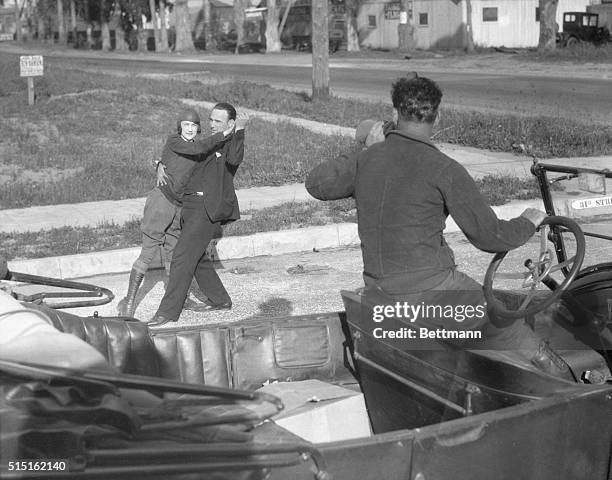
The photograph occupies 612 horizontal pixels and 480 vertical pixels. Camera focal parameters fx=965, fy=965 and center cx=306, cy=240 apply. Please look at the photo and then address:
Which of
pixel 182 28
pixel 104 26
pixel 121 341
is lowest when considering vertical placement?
pixel 121 341

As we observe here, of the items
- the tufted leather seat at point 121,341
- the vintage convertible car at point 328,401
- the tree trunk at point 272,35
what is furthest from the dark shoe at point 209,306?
the tree trunk at point 272,35

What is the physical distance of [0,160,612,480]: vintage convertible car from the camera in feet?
9.37

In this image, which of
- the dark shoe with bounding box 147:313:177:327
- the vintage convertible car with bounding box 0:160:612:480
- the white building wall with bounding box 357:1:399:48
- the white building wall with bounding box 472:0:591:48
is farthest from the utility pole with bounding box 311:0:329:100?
the white building wall with bounding box 357:1:399:48

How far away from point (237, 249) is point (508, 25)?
152ft

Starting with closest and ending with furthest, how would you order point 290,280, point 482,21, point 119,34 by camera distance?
point 290,280, point 482,21, point 119,34

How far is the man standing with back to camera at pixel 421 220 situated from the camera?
419cm

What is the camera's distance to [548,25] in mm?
42469

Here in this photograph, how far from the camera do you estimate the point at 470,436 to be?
11.2 ft

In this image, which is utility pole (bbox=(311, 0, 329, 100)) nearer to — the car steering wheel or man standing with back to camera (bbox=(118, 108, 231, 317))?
man standing with back to camera (bbox=(118, 108, 231, 317))

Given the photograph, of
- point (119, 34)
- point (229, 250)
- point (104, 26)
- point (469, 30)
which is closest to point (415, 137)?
point (229, 250)

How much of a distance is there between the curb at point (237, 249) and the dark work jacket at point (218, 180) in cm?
110

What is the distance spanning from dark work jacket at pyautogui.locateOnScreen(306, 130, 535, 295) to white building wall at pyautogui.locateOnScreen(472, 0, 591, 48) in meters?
50.4

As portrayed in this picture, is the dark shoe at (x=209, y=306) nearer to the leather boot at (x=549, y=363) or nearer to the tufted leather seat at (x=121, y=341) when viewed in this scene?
the tufted leather seat at (x=121, y=341)

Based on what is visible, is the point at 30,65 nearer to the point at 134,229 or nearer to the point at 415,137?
the point at 134,229
